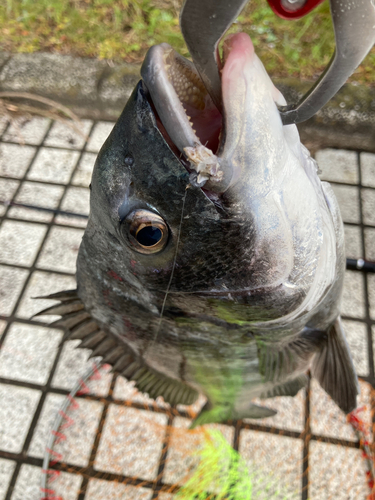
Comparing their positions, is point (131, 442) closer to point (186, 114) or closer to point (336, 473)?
point (336, 473)

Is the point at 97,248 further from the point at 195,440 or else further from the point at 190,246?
the point at 195,440

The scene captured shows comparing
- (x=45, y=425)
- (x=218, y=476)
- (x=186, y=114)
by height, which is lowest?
(x=45, y=425)

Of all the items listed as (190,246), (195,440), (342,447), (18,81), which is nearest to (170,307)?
(190,246)

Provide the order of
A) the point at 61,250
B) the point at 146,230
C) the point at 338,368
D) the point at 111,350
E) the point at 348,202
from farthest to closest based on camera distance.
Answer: the point at 348,202 → the point at 61,250 → the point at 111,350 → the point at 338,368 → the point at 146,230

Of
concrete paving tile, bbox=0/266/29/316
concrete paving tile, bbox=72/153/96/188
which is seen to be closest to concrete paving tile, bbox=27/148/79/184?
concrete paving tile, bbox=72/153/96/188

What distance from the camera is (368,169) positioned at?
9.59ft

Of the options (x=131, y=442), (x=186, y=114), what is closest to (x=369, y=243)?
(x=131, y=442)

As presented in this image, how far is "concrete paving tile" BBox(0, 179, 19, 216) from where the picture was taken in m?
2.89

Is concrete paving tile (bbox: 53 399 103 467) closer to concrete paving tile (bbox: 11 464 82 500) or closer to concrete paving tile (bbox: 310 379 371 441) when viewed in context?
concrete paving tile (bbox: 11 464 82 500)

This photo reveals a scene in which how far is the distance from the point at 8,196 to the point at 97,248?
2.20 m

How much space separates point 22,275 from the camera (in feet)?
8.53

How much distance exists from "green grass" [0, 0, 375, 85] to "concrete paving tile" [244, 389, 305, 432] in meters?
2.50

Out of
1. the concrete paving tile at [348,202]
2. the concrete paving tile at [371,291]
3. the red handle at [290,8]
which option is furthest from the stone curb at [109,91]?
the red handle at [290,8]

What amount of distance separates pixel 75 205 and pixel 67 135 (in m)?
0.68
